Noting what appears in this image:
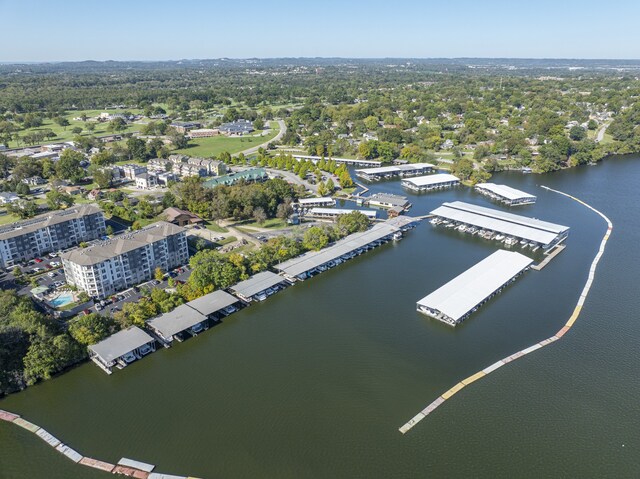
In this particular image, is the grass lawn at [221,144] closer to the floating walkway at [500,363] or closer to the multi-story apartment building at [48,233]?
the multi-story apartment building at [48,233]

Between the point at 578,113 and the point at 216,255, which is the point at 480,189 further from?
the point at 578,113

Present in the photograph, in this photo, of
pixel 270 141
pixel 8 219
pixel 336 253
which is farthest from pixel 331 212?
pixel 270 141

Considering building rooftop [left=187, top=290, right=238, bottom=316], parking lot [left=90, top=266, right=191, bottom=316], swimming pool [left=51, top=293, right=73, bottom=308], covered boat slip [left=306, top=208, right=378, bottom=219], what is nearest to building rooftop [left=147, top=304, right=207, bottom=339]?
building rooftop [left=187, top=290, right=238, bottom=316]

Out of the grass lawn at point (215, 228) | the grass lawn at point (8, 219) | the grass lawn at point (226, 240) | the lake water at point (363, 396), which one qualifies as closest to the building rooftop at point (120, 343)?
the lake water at point (363, 396)

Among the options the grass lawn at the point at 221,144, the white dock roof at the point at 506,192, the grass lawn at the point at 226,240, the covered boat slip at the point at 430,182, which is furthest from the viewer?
the grass lawn at the point at 221,144

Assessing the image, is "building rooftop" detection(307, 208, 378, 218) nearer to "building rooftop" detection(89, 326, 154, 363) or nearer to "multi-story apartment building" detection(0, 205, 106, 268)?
"multi-story apartment building" detection(0, 205, 106, 268)

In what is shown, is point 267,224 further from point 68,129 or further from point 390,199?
point 68,129

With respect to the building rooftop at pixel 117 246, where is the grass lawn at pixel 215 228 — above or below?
below
